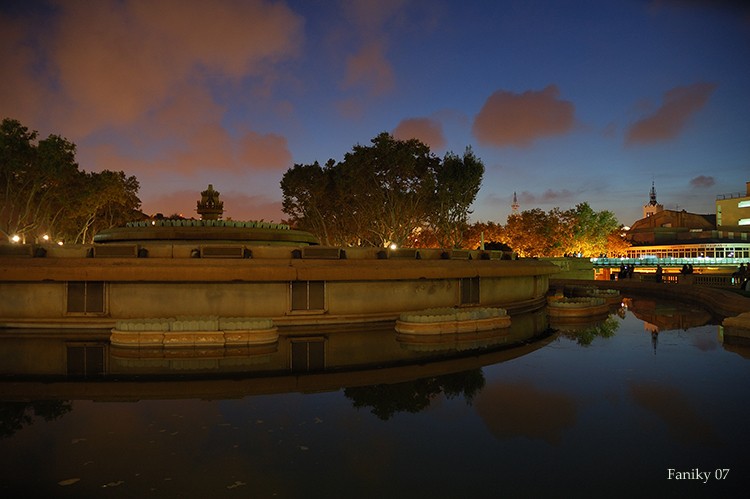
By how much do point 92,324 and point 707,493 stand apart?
45.6 ft

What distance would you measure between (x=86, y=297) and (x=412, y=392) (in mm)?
9859

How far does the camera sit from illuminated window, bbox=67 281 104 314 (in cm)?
1394

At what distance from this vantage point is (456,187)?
46438 mm

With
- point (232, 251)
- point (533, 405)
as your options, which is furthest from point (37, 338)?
point (533, 405)

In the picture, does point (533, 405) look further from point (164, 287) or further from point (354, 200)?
point (354, 200)

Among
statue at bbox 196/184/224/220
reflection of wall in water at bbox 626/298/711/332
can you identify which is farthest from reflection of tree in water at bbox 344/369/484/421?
statue at bbox 196/184/224/220

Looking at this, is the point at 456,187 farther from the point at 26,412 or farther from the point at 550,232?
the point at 26,412

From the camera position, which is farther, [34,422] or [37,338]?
[37,338]

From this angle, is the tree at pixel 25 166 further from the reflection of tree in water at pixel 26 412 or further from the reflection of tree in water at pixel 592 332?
the reflection of tree in water at pixel 592 332

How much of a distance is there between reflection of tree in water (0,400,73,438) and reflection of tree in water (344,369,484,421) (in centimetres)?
428

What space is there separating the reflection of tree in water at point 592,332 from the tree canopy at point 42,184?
3682 centimetres

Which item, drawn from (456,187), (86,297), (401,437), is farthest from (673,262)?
(401,437)

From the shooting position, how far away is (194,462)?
587 cm

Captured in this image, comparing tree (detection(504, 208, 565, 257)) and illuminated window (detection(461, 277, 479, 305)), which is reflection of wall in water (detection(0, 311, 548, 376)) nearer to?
illuminated window (detection(461, 277, 479, 305))
